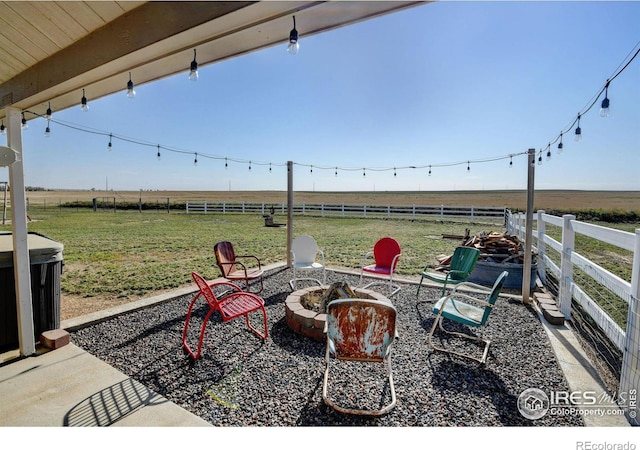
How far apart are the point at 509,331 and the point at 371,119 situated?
26.0ft

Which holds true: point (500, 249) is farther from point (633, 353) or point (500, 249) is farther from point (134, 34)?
point (134, 34)

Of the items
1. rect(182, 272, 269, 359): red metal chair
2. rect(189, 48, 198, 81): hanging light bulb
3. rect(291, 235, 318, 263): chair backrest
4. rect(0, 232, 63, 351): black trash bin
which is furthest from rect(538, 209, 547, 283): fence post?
rect(0, 232, 63, 351): black trash bin

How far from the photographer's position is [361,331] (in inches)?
69.8

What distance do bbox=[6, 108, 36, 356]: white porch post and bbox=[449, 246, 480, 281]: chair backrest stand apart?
12.9 ft

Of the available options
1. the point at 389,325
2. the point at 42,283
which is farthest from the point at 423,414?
the point at 42,283

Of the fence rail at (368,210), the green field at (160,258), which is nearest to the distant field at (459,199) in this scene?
the fence rail at (368,210)

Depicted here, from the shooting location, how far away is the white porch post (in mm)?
2215

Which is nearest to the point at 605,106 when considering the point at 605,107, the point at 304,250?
the point at 605,107

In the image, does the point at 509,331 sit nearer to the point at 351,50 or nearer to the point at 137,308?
the point at 137,308

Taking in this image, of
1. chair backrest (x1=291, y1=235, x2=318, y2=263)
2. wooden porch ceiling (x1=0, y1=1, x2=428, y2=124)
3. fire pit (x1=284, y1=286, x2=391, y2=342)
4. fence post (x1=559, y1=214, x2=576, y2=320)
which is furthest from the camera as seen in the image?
chair backrest (x1=291, y1=235, x2=318, y2=263)

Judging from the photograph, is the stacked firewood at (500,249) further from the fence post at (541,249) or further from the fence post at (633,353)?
the fence post at (633,353)

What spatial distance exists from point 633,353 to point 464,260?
72.7 inches

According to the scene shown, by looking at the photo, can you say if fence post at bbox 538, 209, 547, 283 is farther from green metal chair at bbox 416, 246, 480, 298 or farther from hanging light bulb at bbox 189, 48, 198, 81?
hanging light bulb at bbox 189, 48, 198, 81

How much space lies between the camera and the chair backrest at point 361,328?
173 centimetres
